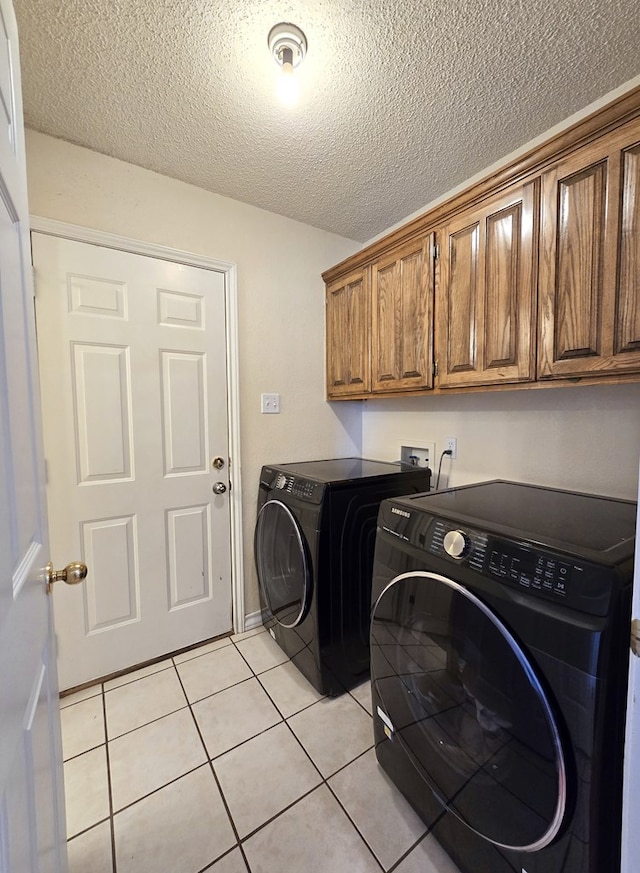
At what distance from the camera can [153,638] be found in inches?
70.9

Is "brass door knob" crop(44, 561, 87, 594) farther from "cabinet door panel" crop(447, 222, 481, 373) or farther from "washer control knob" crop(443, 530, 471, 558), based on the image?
"cabinet door panel" crop(447, 222, 481, 373)

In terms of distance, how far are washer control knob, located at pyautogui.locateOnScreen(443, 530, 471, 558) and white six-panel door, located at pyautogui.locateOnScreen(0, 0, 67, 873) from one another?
0.88m

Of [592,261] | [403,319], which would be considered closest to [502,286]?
[592,261]

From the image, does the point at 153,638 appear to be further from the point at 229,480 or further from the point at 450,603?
the point at 450,603

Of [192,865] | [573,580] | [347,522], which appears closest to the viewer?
[573,580]

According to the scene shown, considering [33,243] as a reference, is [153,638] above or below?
below

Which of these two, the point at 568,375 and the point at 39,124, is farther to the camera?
the point at 39,124

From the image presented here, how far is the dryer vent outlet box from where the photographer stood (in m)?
1.99

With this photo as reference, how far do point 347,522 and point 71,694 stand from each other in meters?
1.49

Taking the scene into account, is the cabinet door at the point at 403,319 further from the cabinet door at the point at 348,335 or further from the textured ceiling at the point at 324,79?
the textured ceiling at the point at 324,79

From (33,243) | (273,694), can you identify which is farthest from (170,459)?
(273,694)

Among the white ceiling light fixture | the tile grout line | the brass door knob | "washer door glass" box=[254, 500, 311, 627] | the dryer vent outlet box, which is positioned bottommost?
the tile grout line

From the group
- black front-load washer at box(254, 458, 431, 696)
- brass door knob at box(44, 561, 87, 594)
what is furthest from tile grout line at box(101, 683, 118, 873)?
brass door knob at box(44, 561, 87, 594)

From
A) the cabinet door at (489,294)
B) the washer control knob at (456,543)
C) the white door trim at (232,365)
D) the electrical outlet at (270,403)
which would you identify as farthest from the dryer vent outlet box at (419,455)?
the washer control knob at (456,543)
